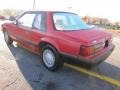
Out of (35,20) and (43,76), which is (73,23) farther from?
(43,76)

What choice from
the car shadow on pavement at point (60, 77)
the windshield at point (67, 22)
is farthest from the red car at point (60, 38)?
the car shadow on pavement at point (60, 77)

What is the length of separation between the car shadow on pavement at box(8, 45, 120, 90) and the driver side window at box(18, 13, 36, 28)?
1067mm

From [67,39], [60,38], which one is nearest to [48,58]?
[60,38]

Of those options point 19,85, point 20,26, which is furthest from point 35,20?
point 19,85

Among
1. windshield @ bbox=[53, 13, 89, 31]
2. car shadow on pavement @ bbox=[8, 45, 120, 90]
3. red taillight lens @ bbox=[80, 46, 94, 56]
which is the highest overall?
windshield @ bbox=[53, 13, 89, 31]

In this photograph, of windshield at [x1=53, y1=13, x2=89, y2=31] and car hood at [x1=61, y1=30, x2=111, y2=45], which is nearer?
car hood at [x1=61, y1=30, x2=111, y2=45]

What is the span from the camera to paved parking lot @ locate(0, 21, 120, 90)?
384cm

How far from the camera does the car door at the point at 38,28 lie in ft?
15.2

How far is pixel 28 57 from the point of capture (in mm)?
5676

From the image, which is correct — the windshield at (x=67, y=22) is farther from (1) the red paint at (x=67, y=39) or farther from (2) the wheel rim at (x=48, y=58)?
(2) the wheel rim at (x=48, y=58)

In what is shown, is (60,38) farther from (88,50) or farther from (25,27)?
(25,27)

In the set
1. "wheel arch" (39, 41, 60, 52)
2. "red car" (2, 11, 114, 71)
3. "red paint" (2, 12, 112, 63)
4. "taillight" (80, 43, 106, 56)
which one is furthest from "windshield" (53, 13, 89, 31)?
"taillight" (80, 43, 106, 56)

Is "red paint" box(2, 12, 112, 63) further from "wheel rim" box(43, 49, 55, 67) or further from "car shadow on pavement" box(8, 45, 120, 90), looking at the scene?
"car shadow on pavement" box(8, 45, 120, 90)

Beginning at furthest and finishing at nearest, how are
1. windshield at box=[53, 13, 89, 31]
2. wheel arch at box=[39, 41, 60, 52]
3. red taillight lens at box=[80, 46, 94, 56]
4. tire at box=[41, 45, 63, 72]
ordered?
windshield at box=[53, 13, 89, 31], tire at box=[41, 45, 63, 72], wheel arch at box=[39, 41, 60, 52], red taillight lens at box=[80, 46, 94, 56]
